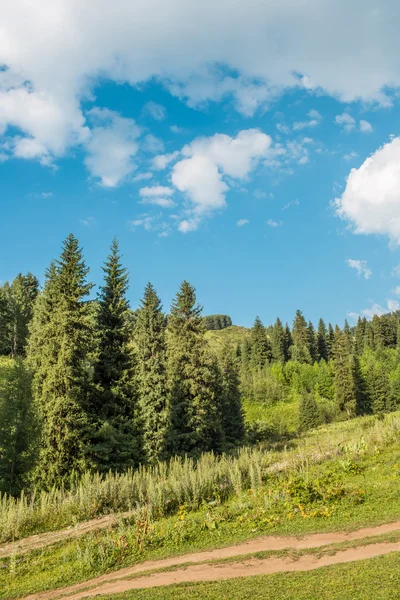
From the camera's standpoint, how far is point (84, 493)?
566 inches

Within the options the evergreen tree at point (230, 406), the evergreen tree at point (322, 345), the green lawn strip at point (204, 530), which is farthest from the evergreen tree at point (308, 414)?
the evergreen tree at point (322, 345)

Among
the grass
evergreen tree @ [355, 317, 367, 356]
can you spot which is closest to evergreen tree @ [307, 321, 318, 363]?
evergreen tree @ [355, 317, 367, 356]

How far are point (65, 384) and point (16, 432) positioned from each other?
13.3ft

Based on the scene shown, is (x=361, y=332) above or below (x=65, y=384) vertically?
above

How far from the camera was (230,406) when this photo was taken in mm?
48938

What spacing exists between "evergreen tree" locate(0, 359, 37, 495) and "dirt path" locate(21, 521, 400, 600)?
8.76 meters

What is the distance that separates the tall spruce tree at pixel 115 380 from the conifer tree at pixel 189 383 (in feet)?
24.8

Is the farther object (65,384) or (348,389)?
(348,389)

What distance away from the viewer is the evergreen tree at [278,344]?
124781 mm

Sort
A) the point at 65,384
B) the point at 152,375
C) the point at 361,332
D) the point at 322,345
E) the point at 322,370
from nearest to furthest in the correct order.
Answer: the point at 65,384
the point at 152,375
the point at 322,370
the point at 322,345
the point at 361,332

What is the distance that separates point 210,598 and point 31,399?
43.6 feet

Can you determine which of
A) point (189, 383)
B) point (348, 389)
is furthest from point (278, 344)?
point (189, 383)

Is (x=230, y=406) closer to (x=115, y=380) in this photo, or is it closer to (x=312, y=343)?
(x=115, y=380)

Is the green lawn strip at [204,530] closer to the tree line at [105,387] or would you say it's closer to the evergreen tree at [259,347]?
the tree line at [105,387]
